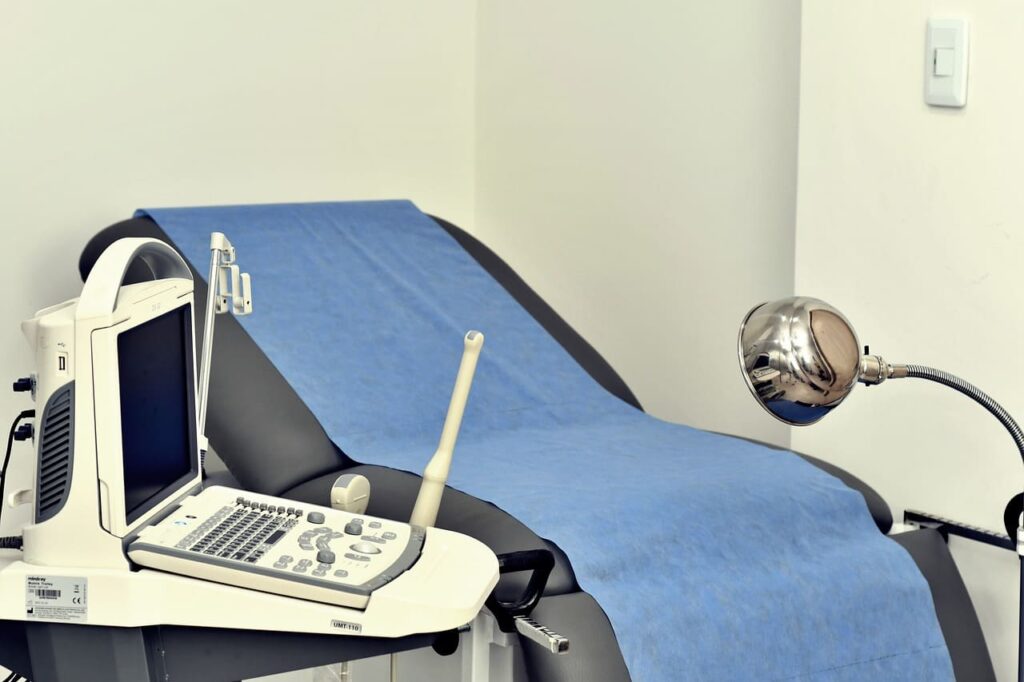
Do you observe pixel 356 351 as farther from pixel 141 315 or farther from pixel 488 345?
pixel 141 315

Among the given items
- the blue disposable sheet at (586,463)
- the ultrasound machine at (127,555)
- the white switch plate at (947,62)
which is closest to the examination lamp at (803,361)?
the blue disposable sheet at (586,463)

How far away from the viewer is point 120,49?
313cm

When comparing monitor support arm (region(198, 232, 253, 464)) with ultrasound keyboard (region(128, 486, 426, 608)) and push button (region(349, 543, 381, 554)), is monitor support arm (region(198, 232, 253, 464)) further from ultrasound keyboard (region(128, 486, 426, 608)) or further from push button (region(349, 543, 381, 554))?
push button (region(349, 543, 381, 554))

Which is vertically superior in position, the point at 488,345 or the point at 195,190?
the point at 195,190

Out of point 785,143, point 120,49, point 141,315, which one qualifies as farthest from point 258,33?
point 141,315

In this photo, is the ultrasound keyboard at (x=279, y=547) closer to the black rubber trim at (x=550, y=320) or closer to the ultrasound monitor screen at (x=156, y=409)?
the ultrasound monitor screen at (x=156, y=409)

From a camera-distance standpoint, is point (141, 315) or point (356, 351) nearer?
point (141, 315)

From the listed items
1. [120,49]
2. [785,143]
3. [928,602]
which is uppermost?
[120,49]

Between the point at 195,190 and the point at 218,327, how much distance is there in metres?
0.75

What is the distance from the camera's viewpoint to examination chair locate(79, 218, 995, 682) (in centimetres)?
179

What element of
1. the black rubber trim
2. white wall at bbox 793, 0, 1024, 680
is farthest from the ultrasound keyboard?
the black rubber trim

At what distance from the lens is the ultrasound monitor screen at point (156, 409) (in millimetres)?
1492

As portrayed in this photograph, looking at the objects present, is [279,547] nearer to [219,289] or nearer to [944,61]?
[219,289]

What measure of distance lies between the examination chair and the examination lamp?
392 millimetres
